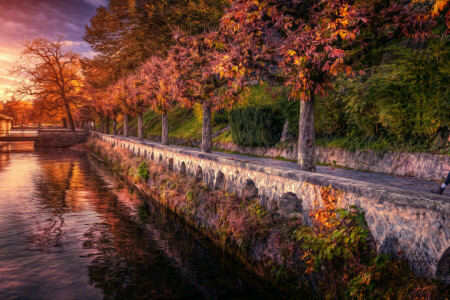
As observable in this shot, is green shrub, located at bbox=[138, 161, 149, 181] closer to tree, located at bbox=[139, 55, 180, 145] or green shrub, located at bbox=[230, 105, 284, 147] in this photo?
tree, located at bbox=[139, 55, 180, 145]

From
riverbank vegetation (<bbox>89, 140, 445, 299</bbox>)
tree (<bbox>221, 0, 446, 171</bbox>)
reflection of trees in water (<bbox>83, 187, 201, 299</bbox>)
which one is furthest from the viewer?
reflection of trees in water (<bbox>83, 187, 201, 299</bbox>)

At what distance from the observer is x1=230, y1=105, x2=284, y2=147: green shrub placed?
53.2 ft

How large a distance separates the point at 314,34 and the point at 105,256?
23.4ft

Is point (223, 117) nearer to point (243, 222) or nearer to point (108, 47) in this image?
point (243, 222)

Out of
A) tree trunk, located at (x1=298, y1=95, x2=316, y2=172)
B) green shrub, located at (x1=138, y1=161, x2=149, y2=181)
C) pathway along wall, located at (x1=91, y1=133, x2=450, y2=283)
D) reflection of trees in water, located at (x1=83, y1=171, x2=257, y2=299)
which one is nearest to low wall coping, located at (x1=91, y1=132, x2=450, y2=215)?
pathway along wall, located at (x1=91, y1=133, x2=450, y2=283)

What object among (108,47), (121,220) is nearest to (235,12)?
(121,220)

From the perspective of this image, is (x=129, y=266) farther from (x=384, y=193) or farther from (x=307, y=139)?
(x=384, y=193)

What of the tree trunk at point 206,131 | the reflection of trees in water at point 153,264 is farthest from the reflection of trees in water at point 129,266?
the tree trunk at point 206,131

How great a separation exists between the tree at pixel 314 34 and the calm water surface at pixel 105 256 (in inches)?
139

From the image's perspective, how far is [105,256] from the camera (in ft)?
28.2

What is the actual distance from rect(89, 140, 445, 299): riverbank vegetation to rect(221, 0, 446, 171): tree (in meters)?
2.29

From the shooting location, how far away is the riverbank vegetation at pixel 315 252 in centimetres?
440

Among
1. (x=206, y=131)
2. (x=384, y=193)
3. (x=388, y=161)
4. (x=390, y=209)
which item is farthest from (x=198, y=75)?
(x=390, y=209)

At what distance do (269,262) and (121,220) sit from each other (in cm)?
716
